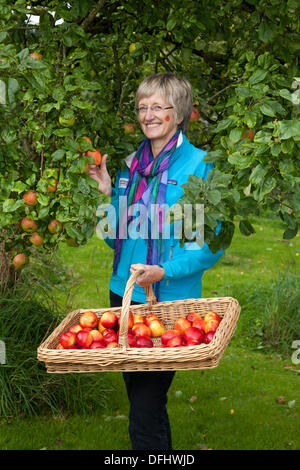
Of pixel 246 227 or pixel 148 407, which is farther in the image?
pixel 148 407

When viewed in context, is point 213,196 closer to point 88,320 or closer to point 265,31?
point 265,31

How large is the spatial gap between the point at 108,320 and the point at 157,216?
1.70ft

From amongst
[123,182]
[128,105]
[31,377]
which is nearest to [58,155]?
[123,182]

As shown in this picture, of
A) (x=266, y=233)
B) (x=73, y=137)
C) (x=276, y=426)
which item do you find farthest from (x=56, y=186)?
(x=266, y=233)

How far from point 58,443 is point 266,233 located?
22.3 ft

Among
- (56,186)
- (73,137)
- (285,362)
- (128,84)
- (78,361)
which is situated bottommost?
(285,362)

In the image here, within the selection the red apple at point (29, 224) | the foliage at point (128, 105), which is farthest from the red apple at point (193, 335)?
the red apple at point (29, 224)

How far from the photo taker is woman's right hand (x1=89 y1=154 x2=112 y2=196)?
2795mm

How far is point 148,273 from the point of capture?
8.09 ft

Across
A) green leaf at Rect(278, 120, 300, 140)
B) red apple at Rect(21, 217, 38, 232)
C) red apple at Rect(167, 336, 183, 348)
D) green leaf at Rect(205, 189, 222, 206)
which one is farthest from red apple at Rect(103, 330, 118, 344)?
green leaf at Rect(278, 120, 300, 140)

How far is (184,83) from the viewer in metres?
2.76

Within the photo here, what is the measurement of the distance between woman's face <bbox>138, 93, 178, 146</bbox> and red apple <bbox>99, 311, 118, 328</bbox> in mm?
842

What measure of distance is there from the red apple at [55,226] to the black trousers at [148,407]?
75cm
